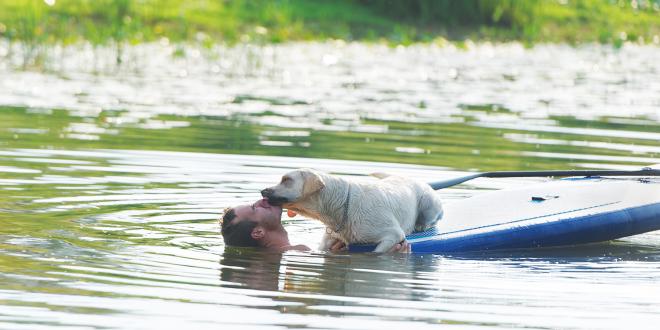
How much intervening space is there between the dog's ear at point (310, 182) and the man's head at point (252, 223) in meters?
0.51

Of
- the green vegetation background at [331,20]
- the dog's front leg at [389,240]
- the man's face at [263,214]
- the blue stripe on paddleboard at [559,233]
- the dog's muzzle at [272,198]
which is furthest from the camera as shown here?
the green vegetation background at [331,20]

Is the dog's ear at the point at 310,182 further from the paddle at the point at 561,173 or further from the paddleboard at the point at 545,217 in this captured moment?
the paddle at the point at 561,173

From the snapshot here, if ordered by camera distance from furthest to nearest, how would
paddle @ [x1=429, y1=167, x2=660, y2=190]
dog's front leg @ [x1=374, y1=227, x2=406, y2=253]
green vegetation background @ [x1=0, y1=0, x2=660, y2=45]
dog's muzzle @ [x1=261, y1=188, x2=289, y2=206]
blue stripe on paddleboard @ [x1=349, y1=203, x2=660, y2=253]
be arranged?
green vegetation background @ [x1=0, y1=0, x2=660, y2=45] < paddle @ [x1=429, y1=167, x2=660, y2=190] < blue stripe on paddleboard @ [x1=349, y1=203, x2=660, y2=253] < dog's front leg @ [x1=374, y1=227, x2=406, y2=253] < dog's muzzle @ [x1=261, y1=188, x2=289, y2=206]

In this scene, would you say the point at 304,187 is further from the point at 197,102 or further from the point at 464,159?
the point at 197,102

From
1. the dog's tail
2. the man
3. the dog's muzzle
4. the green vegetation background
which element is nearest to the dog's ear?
the dog's muzzle

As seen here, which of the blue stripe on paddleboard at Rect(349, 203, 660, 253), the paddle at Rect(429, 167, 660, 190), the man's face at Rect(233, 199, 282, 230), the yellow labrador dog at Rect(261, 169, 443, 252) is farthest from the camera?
the paddle at Rect(429, 167, 660, 190)

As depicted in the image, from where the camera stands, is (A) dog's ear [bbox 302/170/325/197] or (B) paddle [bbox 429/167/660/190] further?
(B) paddle [bbox 429/167/660/190]

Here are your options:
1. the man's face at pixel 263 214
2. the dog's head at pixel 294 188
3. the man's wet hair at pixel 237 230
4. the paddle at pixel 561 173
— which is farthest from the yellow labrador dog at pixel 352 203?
the paddle at pixel 561 173

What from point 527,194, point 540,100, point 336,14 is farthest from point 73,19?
point 527,194

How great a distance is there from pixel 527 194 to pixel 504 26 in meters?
25.6

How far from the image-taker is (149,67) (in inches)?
945

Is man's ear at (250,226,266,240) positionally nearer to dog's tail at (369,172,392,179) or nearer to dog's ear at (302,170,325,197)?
dog's ear at (302,170,325,197)

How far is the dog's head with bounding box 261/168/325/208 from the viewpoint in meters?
8.31

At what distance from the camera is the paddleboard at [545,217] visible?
30.8 feet
